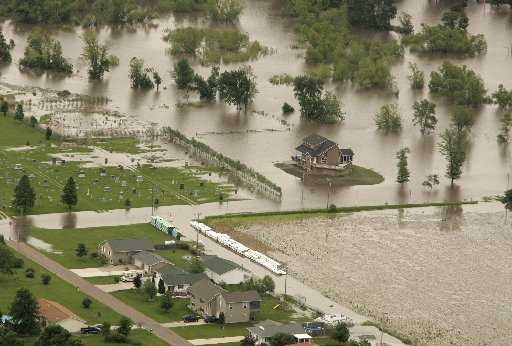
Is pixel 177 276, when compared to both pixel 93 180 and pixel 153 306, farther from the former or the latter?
pixel 93 180

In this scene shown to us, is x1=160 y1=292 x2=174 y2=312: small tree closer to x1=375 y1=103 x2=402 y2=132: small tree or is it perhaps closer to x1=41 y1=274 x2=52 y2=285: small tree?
x1=41 y1=274 x2=52 y2=285: small tree

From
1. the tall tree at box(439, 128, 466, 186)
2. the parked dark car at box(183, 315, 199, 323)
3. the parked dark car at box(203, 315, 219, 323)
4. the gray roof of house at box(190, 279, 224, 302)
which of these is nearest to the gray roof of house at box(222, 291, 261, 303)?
the gray roof of house at box(190, 279, 224, 302)

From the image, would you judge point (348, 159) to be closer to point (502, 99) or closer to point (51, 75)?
point (502, 99)

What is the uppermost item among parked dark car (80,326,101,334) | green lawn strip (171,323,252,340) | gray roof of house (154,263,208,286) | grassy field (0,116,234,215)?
grassy field (0,116,234,215)

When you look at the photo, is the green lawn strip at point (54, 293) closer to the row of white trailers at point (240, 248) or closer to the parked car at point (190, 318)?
the parked car at point (190, 318)

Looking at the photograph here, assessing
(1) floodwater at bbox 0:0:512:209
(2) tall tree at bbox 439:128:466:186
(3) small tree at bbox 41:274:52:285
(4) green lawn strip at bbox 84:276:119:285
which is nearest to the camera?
(3) small tree at bbox 41:274:52:285
